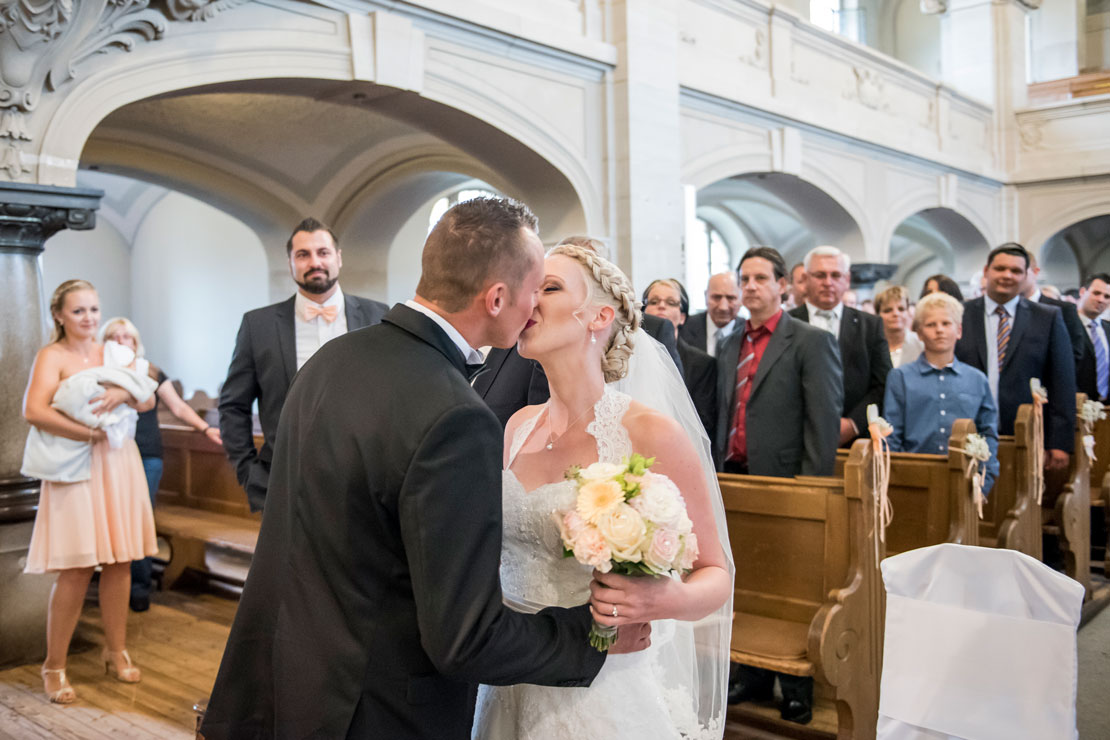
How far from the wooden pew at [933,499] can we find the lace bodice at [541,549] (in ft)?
6.43

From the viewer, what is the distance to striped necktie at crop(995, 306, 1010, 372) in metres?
4.87

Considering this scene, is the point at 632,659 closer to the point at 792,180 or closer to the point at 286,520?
the point at 286,520

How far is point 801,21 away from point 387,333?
368 inches

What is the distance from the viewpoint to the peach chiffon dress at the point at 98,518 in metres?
3.97

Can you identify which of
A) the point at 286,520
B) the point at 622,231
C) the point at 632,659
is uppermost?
the point at 622,231

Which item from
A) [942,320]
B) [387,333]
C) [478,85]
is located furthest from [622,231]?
[387,333]

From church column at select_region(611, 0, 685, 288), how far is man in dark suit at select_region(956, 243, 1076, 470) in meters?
2.86

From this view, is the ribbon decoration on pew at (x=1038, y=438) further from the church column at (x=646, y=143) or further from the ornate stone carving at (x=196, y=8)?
the ornate stone carving at (x=196, y=8)

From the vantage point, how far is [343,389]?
148cm

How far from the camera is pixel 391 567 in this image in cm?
145

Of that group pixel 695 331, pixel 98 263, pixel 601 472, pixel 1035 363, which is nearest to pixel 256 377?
pixel 601 472

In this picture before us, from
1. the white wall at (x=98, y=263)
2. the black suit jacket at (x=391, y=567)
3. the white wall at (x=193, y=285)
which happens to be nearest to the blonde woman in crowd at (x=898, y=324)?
the black suit jacket at (x=391, y=567)

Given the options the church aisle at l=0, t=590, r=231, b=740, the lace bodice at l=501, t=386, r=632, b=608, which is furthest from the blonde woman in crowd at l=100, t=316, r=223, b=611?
the lace bodice at l=501, t=386, r=632, b=608

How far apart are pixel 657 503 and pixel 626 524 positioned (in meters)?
0.07
